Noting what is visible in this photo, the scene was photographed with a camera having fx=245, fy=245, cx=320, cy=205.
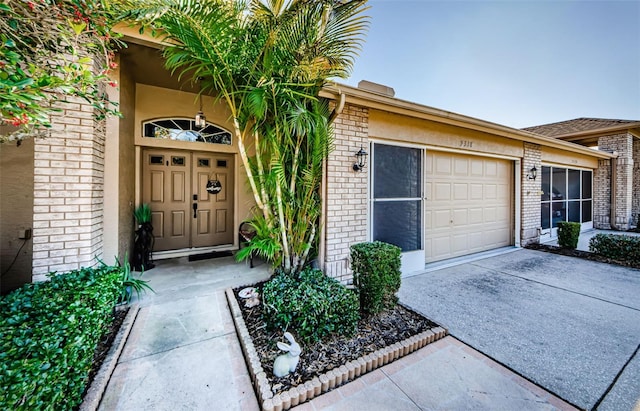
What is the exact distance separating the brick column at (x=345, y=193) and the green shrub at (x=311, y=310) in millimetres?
994

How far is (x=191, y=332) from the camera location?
252cm

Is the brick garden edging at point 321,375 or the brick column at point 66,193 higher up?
the brick column at point 66,193

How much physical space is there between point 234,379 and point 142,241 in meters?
3.27

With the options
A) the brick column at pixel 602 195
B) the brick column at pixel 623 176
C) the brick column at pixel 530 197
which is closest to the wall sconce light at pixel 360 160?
the brick column at pixel 530 197

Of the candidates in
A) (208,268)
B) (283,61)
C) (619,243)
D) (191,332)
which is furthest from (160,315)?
(619,243)

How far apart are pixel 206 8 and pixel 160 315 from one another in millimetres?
3242

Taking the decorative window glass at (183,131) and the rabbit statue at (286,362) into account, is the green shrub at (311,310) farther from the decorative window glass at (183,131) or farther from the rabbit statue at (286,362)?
the decorative window glass at (183,131)

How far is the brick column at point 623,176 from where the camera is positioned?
28.9 feet

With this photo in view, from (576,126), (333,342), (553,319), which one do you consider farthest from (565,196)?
(333,342)

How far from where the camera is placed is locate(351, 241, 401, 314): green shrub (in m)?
2.74

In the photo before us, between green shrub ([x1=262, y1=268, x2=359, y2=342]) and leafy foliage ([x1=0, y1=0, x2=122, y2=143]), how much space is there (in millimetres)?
2219

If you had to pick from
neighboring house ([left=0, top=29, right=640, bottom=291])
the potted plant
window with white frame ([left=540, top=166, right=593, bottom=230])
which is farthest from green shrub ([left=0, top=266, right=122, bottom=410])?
window with white frame ([left=540, top=166, right=593, bottom=230])

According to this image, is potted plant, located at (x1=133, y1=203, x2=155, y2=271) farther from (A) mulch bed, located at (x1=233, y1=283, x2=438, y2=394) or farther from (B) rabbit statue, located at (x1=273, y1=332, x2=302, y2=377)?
(B) rabbit statue, located at (x1=273, y1=332, x2=302, y2=377)

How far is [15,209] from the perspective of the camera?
9.20 ft
